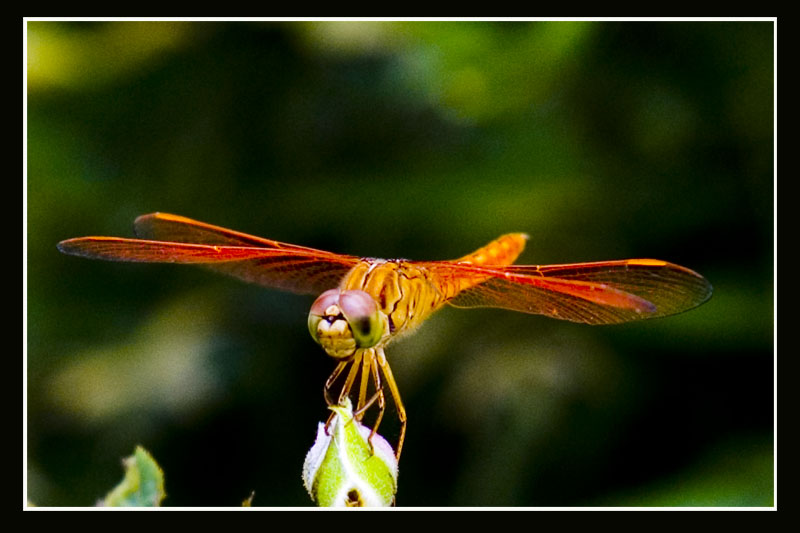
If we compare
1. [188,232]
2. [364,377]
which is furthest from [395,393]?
[188,232]

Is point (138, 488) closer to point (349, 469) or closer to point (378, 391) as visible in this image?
point (349, 469)

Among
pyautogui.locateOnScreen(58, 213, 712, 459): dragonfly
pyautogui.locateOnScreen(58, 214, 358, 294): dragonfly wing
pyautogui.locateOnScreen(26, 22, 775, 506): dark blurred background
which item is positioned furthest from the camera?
pyautogui.locateOnScreen(26, 22, 775, 506): dark blurred background

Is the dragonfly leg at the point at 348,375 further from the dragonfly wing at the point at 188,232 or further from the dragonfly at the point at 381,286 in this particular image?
the dragonfly wing at the point at 188,232

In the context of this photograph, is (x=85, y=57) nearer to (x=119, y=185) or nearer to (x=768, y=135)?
(x=119, y=185)

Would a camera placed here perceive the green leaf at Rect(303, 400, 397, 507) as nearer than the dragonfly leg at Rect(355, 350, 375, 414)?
Yes

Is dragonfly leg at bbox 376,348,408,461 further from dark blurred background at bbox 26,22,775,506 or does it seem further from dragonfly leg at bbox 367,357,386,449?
dark blurred background at bbox 26,22,775,506

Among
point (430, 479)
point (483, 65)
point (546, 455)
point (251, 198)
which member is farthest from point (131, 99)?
point (546, 455)

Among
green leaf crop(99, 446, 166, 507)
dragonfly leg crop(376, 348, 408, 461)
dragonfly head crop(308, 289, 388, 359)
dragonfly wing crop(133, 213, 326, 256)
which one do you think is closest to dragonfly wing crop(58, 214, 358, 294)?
dragonfly wing crop(133, 213, 326, 256)

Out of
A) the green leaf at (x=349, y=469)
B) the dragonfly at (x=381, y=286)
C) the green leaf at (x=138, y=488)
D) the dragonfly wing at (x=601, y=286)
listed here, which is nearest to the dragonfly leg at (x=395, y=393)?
the dragonfly at (x=381, y=286)
